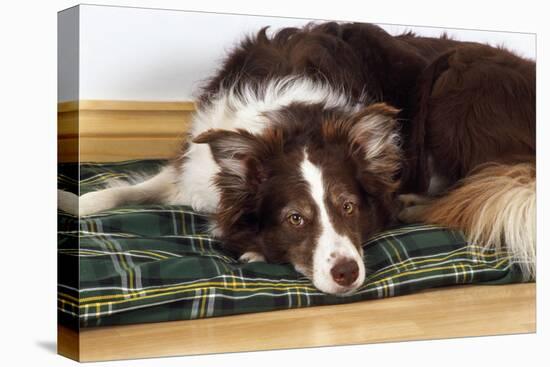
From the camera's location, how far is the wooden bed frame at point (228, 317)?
10.6 feet

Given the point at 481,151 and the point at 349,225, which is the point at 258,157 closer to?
the point at 349,225

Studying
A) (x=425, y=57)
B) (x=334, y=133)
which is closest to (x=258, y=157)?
(x=334, y=133)

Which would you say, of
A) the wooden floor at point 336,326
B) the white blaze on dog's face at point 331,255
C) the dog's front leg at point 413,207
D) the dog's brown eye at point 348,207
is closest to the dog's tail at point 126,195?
the wooden floor at point 336,326

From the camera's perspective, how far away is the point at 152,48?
3.43m

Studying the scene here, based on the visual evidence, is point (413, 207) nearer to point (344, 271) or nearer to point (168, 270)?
point (344, 271)

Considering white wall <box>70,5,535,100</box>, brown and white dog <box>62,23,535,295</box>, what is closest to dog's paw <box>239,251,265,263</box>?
brown and white dog <box>62,23,535,295</box>

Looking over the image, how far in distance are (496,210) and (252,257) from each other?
44.7 inches

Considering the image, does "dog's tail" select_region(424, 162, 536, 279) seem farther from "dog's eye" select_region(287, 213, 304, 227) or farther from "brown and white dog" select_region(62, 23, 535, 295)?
"dog's eye" select_region(287, 213, 304, 227)

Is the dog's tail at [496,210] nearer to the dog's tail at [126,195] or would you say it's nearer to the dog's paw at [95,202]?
the dog's tail at [126,195]

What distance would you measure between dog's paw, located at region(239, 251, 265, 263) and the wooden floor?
0.23m

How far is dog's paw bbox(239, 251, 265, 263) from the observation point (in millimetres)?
3525

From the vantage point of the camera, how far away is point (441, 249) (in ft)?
12.5

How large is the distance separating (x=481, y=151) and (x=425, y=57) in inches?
19.4

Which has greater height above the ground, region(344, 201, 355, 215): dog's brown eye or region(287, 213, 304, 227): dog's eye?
region(344, 201, 355, 215): dog's brown eye
